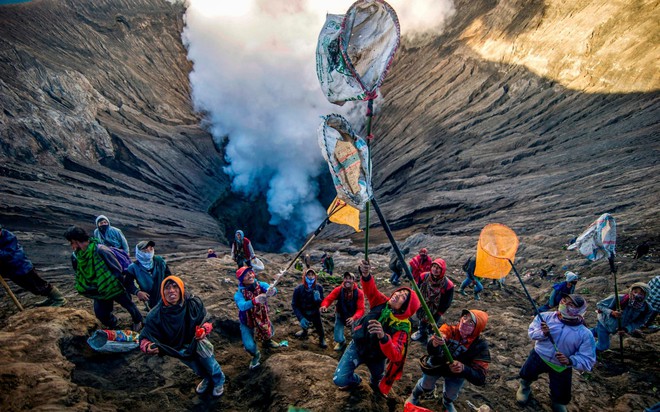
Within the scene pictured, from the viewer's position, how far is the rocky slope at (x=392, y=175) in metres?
3.80

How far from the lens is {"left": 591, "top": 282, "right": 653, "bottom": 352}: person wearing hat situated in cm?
470

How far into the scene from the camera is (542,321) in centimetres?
363

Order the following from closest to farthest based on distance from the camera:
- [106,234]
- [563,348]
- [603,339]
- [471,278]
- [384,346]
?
[384,346]
[563,348]
[603,339]
[106,234]
[471,278]

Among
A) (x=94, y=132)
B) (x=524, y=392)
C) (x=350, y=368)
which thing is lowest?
(x=524, y=392)

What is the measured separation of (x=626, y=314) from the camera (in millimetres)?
4820

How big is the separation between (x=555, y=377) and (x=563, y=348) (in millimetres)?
425

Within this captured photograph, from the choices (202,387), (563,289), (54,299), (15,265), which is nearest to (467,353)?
(202,387)

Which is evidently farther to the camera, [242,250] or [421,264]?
[242,250]

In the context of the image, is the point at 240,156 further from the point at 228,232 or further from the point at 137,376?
the point at 137,376

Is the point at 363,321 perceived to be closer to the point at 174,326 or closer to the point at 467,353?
the point at 467,353

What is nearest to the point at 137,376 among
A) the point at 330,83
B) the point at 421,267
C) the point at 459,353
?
the point at 459,353

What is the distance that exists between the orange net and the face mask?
3.80 feet

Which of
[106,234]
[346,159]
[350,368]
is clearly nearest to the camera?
[346,159]

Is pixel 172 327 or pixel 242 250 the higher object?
pixel 242 250
